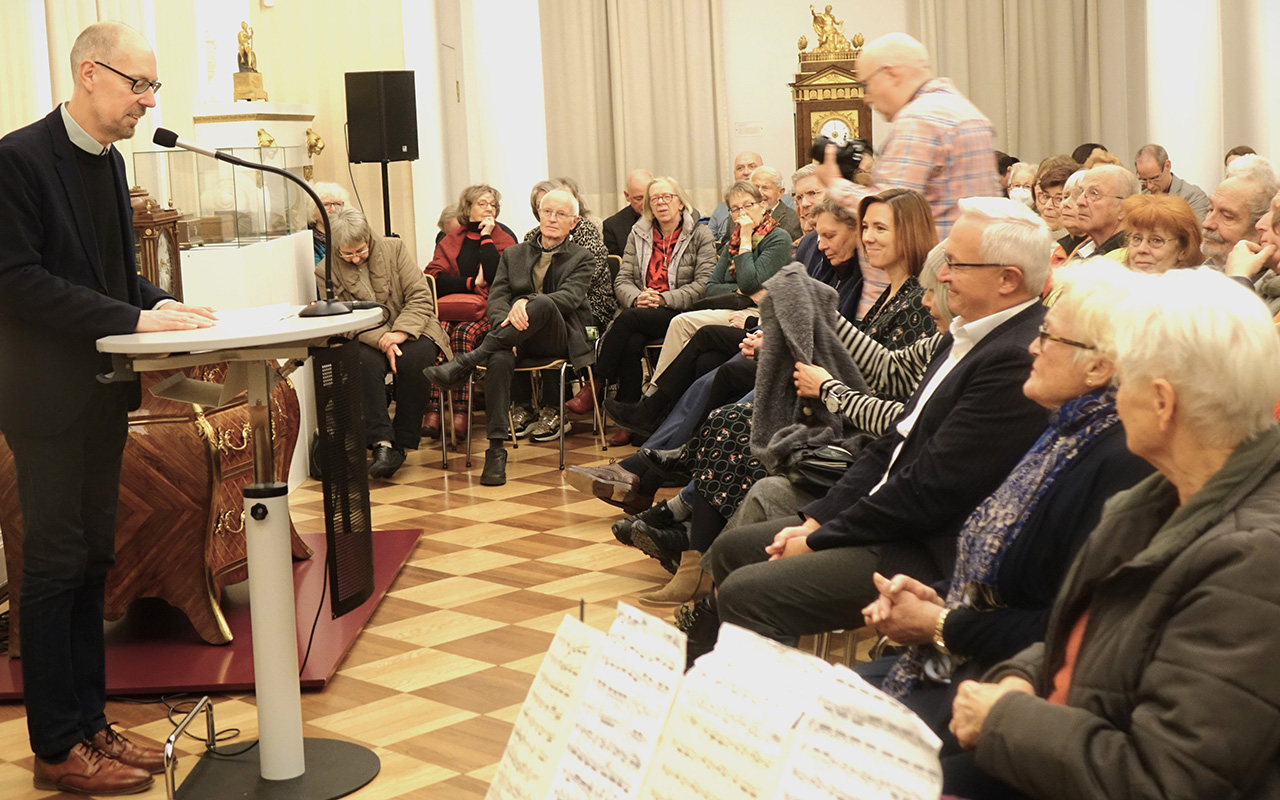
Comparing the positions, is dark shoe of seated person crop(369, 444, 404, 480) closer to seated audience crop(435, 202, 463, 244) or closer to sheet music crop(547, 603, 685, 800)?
seated audience crop(435, 202, 463, 244)

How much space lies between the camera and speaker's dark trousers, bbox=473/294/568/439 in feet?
22.4

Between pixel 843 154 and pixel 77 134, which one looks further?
pixel 843 154

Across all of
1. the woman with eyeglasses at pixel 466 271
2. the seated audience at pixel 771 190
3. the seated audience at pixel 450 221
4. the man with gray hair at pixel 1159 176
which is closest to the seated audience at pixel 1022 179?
the man with gray hair at pixel 1159 176

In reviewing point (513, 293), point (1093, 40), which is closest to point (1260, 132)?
point (1093, 40)

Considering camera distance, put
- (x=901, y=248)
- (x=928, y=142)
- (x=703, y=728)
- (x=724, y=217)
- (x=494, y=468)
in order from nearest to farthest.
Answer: (x=703, y=728) → (x=901, y=248) → (x=928, y=142) → (x=494, y=468) → (x=724, y=217)

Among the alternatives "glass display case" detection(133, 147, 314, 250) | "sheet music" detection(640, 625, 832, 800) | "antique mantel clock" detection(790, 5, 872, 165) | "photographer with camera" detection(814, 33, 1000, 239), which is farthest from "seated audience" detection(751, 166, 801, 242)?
"sheet music" detection(640, 625, 832, 800)

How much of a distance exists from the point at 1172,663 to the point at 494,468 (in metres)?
5.24

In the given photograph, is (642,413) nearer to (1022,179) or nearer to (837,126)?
(1022,179)

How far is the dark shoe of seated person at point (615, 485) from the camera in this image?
4.88m

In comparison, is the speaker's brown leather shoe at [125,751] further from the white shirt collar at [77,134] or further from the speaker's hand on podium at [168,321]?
the white shirt collar at [77,134]

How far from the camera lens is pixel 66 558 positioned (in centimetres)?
299

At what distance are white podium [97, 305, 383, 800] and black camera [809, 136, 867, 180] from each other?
2.01m

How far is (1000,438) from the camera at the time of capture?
261 centimetres

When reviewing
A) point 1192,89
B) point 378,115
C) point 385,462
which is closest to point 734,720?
point 385,462
